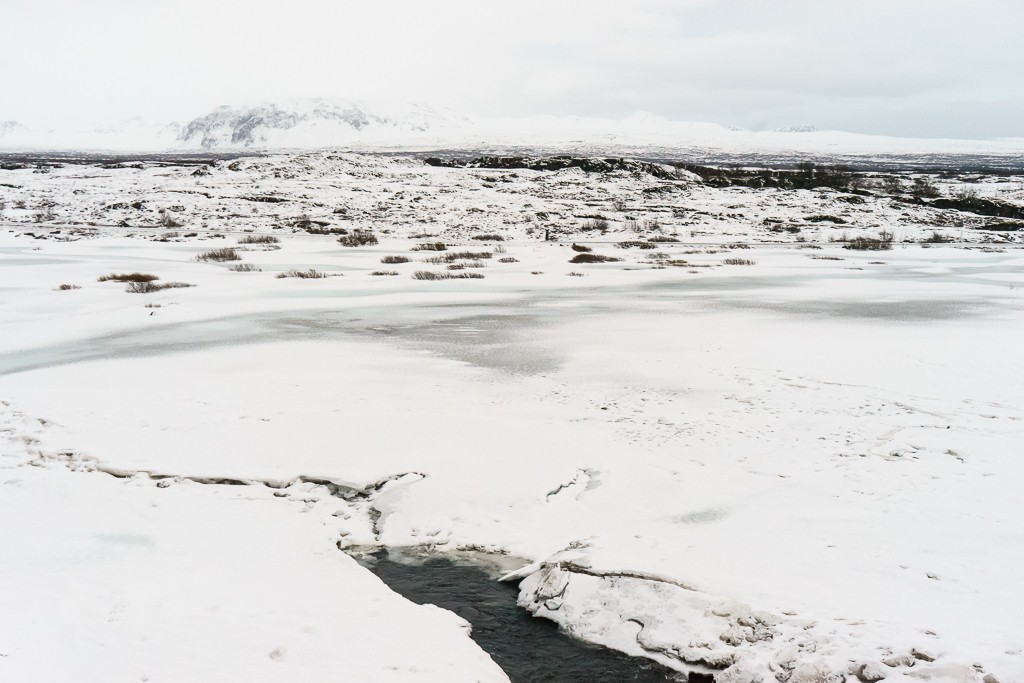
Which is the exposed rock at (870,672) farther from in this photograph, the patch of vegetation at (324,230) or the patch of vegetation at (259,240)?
the patch of vegetation at (324,230)

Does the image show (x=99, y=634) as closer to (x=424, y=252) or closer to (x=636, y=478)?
(x=636, y=478)

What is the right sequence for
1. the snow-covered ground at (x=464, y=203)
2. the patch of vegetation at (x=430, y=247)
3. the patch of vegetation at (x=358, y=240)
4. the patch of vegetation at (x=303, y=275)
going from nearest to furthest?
the patch of vegetation at (x=303, y=275), the patch of vegetation at (x=430, y=247), the patch of vegetation at (x=358, y=240), the snow-covered ground at (x=464, y=203)

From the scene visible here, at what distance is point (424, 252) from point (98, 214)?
61.2ft

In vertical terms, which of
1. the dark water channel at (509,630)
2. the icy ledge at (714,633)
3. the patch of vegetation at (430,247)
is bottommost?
the dark water channel at (509,630)

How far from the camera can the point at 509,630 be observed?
420cm

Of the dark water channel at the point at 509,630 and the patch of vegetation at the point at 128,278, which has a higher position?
the patch of vegetation at the point at 128,278

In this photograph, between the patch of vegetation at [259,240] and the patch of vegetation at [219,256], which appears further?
the patch of vegetation at [259,240]

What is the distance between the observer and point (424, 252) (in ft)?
79.4

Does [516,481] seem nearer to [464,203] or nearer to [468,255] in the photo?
[468,255]

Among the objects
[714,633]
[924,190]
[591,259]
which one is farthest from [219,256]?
[924,190]

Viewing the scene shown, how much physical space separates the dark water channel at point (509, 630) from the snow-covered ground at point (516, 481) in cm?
12

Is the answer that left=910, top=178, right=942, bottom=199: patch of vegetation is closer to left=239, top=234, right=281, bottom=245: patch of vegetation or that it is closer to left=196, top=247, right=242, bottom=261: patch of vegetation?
left=239, top=234, right=281, bottom=245: patch of vegetation

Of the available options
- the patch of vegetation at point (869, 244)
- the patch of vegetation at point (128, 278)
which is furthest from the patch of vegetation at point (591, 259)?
the patch of vegetation at point (128, 278)

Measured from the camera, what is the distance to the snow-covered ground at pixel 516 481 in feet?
12.5
